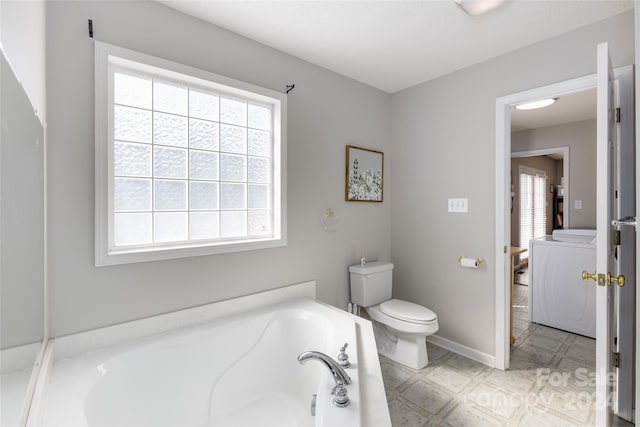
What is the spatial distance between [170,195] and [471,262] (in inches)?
90.2

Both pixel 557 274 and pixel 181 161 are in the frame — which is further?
pixel 557 274

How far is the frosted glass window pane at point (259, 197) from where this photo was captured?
2.19m

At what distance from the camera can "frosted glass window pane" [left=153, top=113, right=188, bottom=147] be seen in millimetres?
1771

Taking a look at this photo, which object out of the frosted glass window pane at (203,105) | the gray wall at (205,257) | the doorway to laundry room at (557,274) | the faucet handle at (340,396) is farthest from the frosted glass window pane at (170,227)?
the doorway to laundry room at (557,274)

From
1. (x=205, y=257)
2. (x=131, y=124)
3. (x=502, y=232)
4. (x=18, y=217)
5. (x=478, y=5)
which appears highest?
(x=478, y=5)

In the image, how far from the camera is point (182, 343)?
162 centimetres

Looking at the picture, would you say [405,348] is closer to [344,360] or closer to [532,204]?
[344,360]

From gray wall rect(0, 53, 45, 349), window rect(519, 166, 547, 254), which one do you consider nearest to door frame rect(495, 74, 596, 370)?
gray wall rect(0, 53, 45, 349)

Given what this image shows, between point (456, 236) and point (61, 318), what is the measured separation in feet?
8.82

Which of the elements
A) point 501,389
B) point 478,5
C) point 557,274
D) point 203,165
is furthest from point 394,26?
point 557,274

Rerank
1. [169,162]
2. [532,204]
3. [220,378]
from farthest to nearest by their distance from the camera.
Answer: [532,204] → [169,162] → [220,378]

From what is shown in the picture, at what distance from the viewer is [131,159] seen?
5.53 ft

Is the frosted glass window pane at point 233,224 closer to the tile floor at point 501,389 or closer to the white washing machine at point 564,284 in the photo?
the tile floor at point 501,389

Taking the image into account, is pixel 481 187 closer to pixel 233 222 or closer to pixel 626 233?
pixel 626 233
